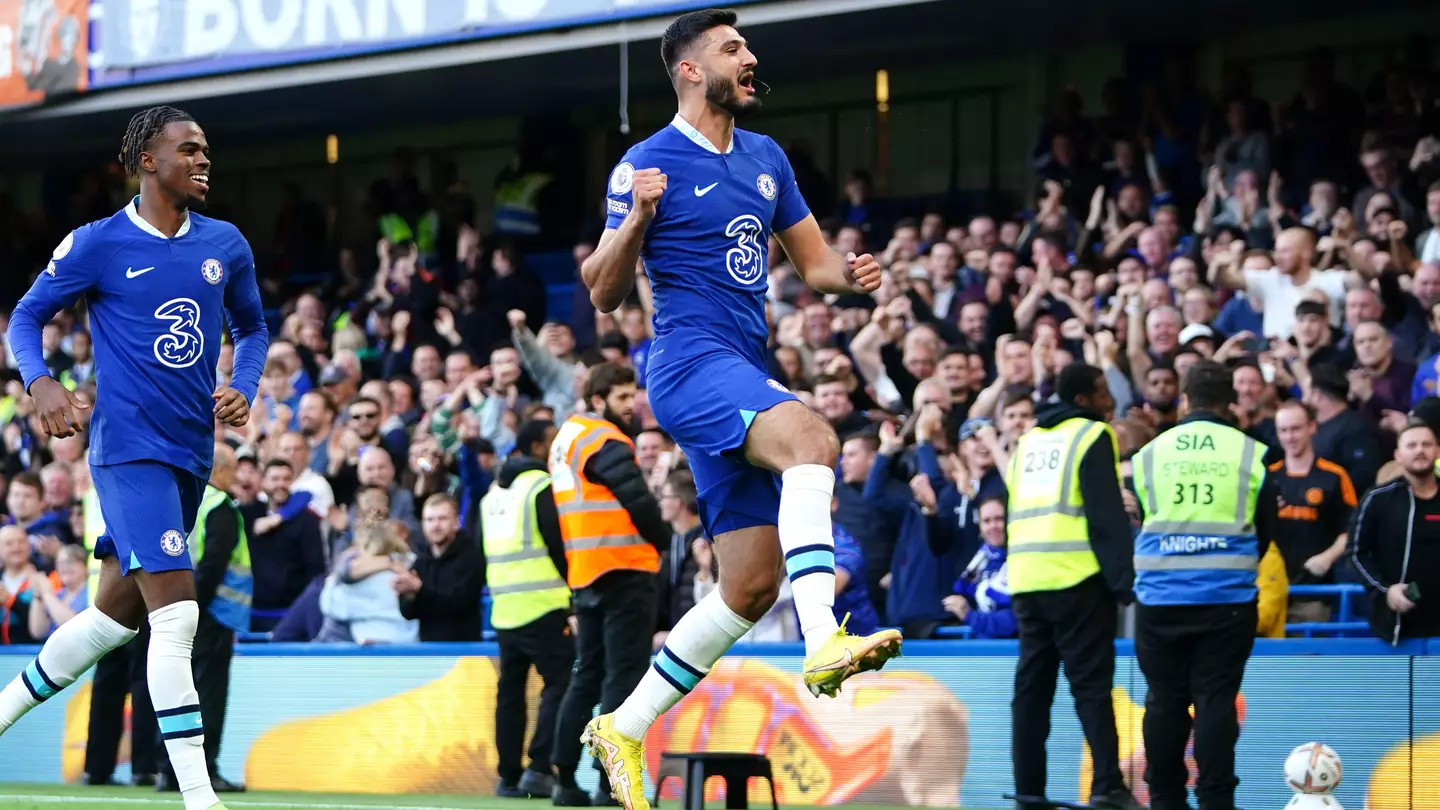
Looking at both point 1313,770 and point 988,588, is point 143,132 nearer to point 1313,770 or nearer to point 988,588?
point 1313,770

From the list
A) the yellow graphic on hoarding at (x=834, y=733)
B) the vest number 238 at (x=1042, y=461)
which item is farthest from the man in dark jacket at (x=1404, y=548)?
the yellow graphic on hoarding at (x=834, y=733)

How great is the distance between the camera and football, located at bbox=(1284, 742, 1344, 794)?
343 inches

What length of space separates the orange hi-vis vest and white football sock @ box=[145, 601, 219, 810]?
3630 millimetres

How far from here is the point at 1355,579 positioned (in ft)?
36.1

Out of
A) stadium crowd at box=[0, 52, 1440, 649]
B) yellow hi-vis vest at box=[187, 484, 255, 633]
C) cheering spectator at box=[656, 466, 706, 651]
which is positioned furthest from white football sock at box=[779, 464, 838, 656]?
yellow hi-vis vest at box=[187, 484, 255, 633]

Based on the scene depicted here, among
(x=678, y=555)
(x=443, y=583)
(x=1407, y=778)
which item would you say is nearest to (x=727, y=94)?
(x=1407, y=778)

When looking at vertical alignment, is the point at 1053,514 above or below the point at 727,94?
below

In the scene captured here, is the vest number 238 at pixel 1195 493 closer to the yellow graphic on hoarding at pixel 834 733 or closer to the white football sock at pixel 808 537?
the yellow graphic on hoarding at pixel 834 733

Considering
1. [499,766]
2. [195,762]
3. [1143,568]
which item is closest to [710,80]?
[195,762]

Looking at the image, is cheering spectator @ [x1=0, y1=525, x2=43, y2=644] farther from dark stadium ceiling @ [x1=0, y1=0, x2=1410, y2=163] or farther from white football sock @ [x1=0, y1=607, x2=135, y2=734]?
white football sock @ [x1=0, y1=607, x2=135, y2=734]

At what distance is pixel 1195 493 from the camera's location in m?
9.38

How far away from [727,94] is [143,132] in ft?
7.43

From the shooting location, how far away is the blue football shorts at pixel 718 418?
6203 millimetres

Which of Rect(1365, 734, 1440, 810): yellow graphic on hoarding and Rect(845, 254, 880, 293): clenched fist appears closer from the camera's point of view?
Answer: Rect(845, 254, 880, 293): clenched fist
